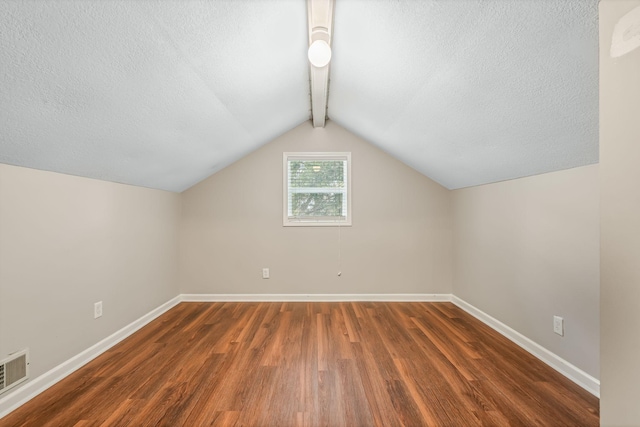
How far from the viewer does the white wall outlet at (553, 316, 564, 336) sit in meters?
1.90

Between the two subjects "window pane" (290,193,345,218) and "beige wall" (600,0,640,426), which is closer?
"beige wall" (600,0,640,426)

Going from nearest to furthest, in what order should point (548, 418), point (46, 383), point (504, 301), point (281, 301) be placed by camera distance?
point (548, 418)
point (46, 383)
point (504, 301)
point (281, 301)

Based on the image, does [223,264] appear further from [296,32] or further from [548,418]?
[548,418]

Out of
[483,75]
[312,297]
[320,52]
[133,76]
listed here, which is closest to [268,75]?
[320,52]

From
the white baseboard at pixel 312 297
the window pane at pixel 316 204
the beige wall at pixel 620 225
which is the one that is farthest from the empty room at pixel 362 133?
the window pane at pixel 316 204

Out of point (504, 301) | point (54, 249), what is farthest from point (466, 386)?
point (54, 249)

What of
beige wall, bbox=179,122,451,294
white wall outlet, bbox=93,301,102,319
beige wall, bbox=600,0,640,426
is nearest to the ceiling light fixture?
beige wall, bbox=600,0,640,426

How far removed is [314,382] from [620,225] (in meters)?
1.71

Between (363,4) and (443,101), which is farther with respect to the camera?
(443,101)

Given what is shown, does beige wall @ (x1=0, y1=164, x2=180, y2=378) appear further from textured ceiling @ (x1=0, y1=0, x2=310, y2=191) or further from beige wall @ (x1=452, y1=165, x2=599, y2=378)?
beige wall @ (x1=452, y1=165, x2=599, y2=378)

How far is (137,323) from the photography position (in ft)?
8.74

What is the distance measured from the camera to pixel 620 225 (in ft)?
2.56

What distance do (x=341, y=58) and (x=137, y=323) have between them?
299cm

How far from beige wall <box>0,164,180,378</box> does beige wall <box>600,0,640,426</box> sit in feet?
8.75
